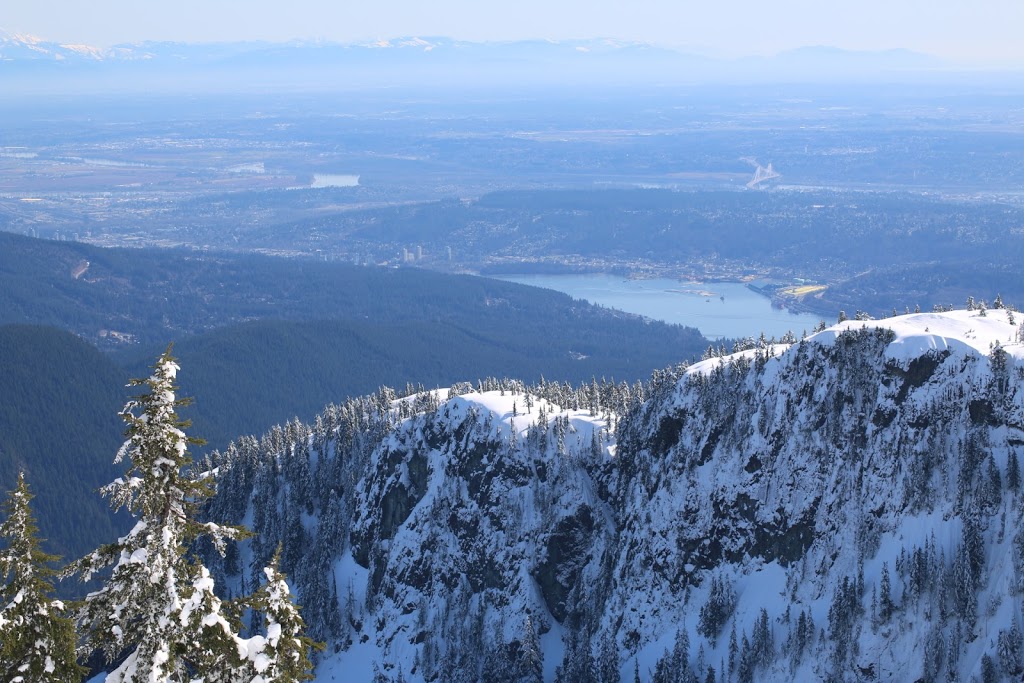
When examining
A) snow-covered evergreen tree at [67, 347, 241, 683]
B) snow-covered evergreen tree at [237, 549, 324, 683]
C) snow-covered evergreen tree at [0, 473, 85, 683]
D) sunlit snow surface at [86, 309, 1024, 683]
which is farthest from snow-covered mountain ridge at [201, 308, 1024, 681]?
snow-covered evergreen tree at [0, 473, 85, 683]

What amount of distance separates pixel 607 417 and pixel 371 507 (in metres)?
26.8

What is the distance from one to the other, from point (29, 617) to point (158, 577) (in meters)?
3.67

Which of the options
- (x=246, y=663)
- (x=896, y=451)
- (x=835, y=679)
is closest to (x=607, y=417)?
(x=896, y=451)

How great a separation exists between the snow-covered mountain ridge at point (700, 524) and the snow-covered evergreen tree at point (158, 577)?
60.9 m

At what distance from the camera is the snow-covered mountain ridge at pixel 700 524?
88625 millimetres

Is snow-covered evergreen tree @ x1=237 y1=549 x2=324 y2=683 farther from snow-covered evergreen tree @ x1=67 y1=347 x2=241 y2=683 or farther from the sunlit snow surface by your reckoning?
the sunlit snow surface

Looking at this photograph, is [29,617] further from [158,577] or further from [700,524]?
[700,524]

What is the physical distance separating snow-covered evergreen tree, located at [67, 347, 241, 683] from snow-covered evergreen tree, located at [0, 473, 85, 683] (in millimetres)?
881

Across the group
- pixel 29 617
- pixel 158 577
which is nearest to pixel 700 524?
pixel 29 617

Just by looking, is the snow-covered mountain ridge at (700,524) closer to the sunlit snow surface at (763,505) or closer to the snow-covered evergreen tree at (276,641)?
the sunlit snow surface at (763,505)

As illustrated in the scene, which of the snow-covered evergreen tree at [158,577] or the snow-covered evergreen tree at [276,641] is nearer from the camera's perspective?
the snow-covered evergreen tree at [158,577]

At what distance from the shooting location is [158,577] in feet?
99.6

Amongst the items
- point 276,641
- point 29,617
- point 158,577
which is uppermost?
point 158,577

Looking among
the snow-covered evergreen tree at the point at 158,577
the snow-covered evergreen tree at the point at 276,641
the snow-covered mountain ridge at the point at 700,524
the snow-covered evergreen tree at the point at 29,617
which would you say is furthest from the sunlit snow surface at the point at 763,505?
the snow-covered evergreen tree at the point at 29,617
